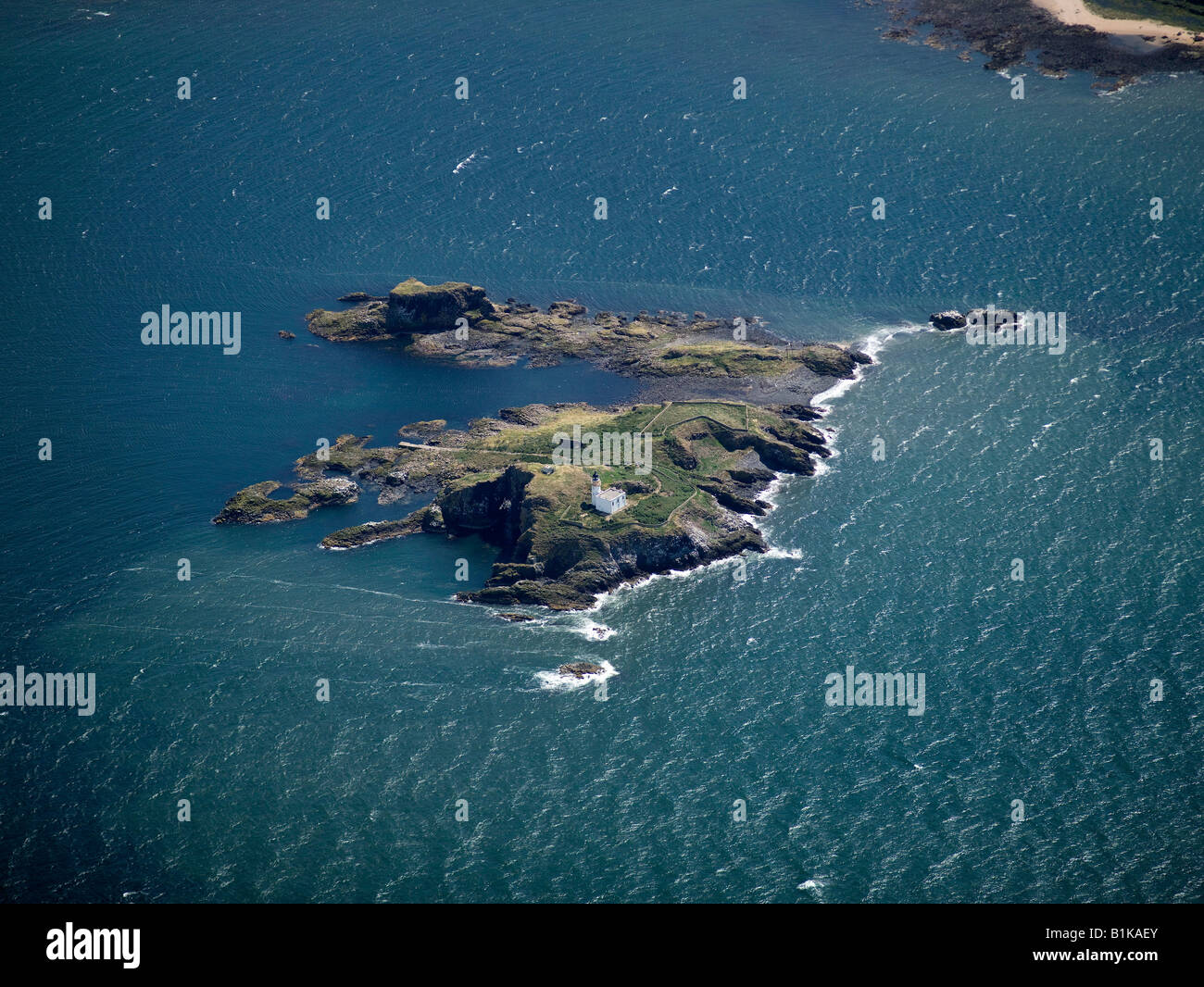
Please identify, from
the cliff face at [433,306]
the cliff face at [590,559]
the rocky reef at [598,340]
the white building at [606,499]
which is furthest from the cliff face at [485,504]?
the cliff face at [433,306]

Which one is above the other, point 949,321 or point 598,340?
point 949,321

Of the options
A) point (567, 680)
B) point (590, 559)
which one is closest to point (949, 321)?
point (590, 559)

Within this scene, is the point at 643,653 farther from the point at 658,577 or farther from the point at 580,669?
the point at 658,577

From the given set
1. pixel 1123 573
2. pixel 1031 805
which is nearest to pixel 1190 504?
pixel 1123 573

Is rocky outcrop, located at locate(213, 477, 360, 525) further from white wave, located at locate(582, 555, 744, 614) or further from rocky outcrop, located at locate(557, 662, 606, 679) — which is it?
rocky outcrop, located at locate(557, 662, 606, 679)

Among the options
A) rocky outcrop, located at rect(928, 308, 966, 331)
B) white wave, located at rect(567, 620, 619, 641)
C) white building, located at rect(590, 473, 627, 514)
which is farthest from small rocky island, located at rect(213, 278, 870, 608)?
rocky outcrop, located at rect(928, 308, 966, 331)
